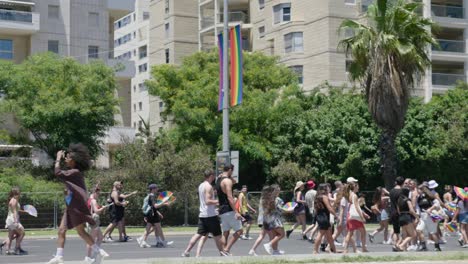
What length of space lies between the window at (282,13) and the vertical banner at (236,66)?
32.0 metres

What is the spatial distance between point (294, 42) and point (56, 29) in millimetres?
16278

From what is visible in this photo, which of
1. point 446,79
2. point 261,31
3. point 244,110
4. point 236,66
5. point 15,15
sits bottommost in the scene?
point 244,110

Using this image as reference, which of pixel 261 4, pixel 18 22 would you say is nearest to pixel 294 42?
pixel 261 4

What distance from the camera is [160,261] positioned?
49.1 feet

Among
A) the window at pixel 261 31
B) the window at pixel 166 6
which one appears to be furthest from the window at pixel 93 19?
the window at pixel 166 6

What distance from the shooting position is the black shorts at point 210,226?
1623cm

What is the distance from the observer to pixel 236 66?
2745 cm

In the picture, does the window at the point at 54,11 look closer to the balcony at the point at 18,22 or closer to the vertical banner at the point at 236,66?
the balcony at the point at 18,22

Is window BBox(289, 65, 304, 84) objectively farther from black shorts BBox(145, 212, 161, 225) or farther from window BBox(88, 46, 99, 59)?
black shorts BBox(145, 212, 161, 225)

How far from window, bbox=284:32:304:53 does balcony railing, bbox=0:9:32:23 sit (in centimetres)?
1756

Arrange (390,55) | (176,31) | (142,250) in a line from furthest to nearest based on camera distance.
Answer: (176,31) → (390,55) → (142,250)

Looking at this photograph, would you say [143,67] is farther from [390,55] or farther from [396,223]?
[396,223]

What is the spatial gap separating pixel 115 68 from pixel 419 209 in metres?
33.1

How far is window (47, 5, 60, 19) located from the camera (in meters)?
56.4
